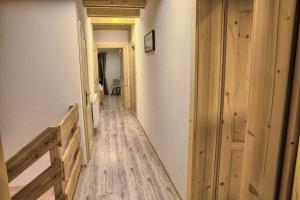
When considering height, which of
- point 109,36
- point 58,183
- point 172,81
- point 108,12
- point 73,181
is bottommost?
point 73,181

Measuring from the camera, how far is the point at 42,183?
182 centimetres

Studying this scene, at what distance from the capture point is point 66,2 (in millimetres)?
2682

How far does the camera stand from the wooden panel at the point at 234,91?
5.27 ft

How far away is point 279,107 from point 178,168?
1695mm

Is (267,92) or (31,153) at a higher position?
(267,92)

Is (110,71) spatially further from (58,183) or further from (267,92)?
(267,92)

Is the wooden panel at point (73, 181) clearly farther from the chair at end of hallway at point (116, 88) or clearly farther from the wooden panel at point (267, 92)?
the chair at end of hallway at point (116, 88)

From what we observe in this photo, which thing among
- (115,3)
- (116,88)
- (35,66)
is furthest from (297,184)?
(116,88)

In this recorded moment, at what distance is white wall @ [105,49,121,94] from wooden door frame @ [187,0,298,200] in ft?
30.4

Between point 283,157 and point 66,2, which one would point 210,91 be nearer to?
point 283,157

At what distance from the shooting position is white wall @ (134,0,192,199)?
1915 millimetres

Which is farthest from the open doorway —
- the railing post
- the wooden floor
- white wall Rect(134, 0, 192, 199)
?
the railing post

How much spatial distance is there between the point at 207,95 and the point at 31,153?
141cm

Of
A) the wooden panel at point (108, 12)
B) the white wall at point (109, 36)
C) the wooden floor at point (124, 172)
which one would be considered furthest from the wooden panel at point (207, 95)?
the white wall at point (109, 36)
